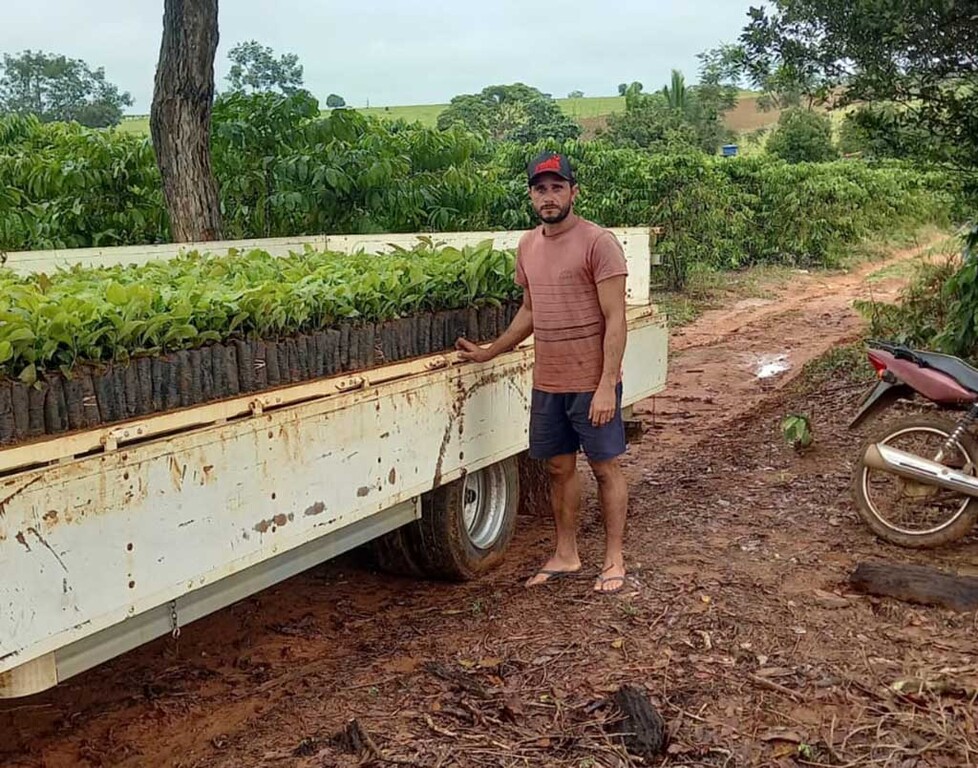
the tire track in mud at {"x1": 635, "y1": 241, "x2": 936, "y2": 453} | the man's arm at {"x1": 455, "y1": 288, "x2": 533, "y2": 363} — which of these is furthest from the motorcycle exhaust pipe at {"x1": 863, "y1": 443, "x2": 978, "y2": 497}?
the tire track in mud at {"x1": 635, "y1": 241, "x2": 936, "y2": 453}

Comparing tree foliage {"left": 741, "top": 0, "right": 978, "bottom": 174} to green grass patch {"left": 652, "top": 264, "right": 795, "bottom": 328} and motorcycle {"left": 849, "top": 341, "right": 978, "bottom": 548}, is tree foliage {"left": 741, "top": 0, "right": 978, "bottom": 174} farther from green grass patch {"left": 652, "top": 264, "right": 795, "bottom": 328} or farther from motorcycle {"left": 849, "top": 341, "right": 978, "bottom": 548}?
green grass patch {"left": 652, "top": 264, "right": 795, "bottom": 328}

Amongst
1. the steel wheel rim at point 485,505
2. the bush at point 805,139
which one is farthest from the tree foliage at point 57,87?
the steel wheel rim at point 485,505

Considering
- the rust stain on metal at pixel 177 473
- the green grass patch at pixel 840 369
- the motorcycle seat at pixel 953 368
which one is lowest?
the green grass patch at pixel 840 369

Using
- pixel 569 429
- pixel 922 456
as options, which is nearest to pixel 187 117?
pixel 569 429

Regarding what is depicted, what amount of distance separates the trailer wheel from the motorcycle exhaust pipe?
1.79 metres

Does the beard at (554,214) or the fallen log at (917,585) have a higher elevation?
the beard at (554,214)

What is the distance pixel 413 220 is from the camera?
8633 millimetres

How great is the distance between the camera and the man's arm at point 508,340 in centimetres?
444

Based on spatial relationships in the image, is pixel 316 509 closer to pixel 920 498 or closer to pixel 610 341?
pixel 610 341

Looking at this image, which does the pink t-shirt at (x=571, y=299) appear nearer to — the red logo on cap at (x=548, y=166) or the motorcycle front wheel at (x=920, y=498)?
the red logo on cap at (x=548, y=166)

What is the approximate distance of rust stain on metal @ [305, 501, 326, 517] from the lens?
3514 millimetres

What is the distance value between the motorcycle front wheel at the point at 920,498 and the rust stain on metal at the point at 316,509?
2.89 metres

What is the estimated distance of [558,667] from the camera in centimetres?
367

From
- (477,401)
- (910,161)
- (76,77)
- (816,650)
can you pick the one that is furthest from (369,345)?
(76,77)
